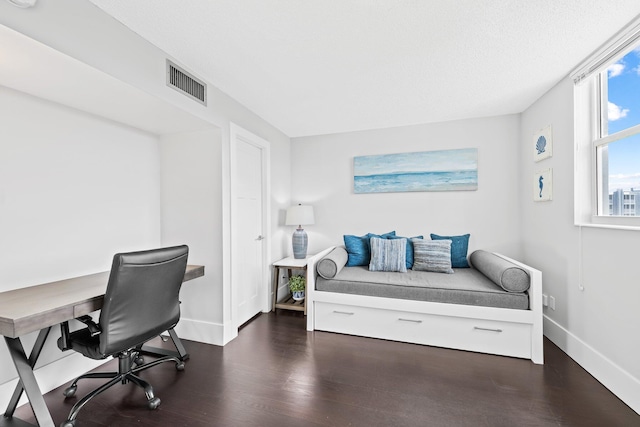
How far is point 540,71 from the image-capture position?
7.10 ft

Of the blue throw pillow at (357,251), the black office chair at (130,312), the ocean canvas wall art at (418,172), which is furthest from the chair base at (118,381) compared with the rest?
the ocean canvas wall art at (418,172)

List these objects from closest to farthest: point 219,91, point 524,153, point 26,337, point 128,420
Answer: point 128,420 < point 26,337 < point 219,91 < point 524,153

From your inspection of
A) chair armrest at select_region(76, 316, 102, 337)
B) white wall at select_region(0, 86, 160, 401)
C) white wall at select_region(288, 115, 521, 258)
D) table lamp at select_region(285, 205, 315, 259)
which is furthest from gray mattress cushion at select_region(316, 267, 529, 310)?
white wall at select_region(0, 86, 160, 401)

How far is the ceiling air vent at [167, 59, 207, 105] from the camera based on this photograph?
6.36 feet

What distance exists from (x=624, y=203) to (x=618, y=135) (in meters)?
0.47

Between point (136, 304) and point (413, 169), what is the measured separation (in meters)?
3.17

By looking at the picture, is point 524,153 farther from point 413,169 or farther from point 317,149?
point 317,149

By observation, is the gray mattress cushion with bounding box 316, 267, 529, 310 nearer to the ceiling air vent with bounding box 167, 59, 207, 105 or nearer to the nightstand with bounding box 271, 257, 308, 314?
the nightstand with bounding box 271, 257, 308, 314

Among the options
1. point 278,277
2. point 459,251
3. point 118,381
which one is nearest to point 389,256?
point 459,251

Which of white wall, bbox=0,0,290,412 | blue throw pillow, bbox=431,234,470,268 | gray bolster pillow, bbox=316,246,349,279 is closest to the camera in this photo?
white wall, bbox=0,0,290,412

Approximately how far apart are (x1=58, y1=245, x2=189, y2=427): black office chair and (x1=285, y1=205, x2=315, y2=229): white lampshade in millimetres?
Answer: 1726

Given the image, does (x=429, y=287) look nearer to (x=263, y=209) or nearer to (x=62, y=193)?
(x=263, y=209)

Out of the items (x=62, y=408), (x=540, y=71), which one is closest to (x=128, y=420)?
(x=62, y=408)

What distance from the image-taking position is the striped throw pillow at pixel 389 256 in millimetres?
2959
